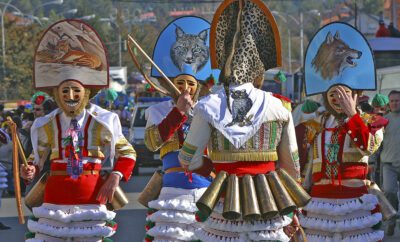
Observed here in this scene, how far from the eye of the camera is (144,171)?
102ft

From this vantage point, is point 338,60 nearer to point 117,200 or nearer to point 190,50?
point 190,50

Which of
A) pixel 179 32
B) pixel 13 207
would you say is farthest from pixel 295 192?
pixel 13 207

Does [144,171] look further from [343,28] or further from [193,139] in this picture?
[193,139]

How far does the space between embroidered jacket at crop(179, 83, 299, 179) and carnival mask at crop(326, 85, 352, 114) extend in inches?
71.3

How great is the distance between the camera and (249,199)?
7945mm

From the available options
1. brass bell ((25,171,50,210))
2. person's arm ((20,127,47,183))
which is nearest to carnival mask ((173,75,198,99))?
person's arm ((20,127,47,183))

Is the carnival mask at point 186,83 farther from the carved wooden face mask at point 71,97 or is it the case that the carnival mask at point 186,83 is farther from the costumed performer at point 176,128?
the carved wooden face mask at point 71,97

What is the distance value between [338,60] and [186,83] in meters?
1.33

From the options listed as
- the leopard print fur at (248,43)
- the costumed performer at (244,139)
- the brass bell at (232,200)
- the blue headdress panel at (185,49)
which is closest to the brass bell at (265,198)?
the costumed performer at (244,139)

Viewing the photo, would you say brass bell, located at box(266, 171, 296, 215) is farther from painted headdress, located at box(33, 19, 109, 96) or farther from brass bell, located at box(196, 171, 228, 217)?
painted headdress, located at box(33, 19, 109, 96)

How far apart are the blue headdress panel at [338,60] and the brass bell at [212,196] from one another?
93.8 inches

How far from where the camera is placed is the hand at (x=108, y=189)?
9.59 metres

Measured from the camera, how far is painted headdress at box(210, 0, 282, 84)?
8234 millimetres

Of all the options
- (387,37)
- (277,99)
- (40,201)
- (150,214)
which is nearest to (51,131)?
(40,201)
